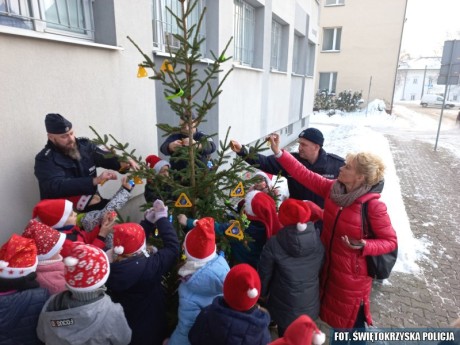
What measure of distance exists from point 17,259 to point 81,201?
1.24 meters

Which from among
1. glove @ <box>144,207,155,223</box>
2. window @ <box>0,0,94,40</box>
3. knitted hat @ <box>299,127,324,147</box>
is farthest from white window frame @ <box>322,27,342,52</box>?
glove @ <box>144,207,155,223</box>

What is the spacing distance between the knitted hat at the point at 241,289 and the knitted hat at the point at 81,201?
1822 millimetres

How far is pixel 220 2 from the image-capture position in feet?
19.6

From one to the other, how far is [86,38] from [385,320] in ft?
15.7

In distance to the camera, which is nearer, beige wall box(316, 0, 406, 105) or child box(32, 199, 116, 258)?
child box(32, 199, 116, 258)

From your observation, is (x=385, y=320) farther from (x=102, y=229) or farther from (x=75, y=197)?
(x=75, y=197)

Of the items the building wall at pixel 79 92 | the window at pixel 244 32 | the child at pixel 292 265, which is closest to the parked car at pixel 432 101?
the window at pixel 244 32

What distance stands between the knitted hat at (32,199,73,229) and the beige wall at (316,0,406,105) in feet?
92.4

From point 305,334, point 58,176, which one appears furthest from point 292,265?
point 58,176

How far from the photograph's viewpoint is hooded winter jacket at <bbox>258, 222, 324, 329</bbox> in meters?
2.51

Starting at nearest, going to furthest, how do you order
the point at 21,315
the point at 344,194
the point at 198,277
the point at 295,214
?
the point at 21,315, the point at 198,277, the point at 295,214, the point at 344,194

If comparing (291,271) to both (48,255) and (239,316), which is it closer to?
(239,316)

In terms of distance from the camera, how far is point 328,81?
1125 inches

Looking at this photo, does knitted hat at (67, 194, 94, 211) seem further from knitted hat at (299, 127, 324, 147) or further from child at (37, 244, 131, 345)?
knitted hat at (299, 127, 324, 147)
